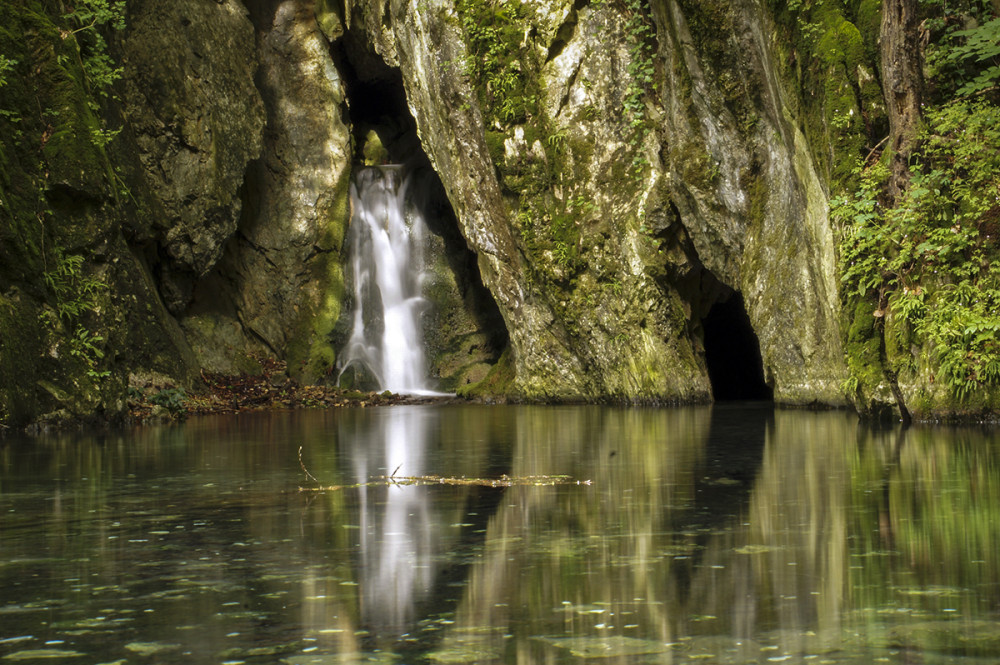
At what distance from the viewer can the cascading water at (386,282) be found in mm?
25172

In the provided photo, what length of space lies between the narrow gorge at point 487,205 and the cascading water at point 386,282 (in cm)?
8

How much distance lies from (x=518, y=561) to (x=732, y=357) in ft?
70.8

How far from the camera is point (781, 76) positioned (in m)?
14.9

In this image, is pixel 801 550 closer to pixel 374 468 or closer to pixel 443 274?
pixel 374 468

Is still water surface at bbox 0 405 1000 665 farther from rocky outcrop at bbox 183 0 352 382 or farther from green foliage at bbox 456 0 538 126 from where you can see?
rocky outcrop at bbox 183 0 352 382

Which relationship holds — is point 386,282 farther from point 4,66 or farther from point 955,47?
point 955,47

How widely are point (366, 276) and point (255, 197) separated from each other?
10.7 feet

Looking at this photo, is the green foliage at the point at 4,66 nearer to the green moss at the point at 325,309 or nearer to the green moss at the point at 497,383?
the green moss at the point at 325,309

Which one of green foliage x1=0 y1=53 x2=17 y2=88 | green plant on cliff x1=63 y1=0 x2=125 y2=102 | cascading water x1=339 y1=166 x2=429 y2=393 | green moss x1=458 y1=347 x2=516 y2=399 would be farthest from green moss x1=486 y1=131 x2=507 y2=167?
green foliage x1=0 y1=53 x2=17 y2=88

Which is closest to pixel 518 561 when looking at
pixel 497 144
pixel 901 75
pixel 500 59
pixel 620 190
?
pixel 901 75

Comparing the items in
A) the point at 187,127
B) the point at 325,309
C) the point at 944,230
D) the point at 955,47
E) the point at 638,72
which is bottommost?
the point at 944,230

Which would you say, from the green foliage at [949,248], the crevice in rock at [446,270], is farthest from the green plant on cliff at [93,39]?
the green foliage at [949,248]

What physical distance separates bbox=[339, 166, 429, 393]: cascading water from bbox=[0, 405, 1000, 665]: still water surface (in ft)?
53.1

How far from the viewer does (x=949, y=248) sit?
1159 centimetres
